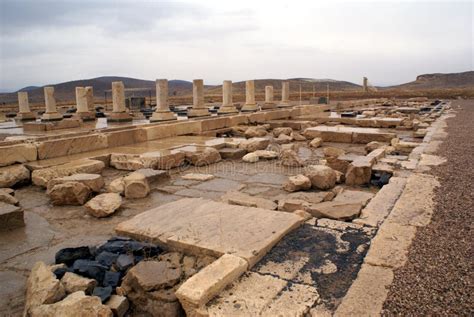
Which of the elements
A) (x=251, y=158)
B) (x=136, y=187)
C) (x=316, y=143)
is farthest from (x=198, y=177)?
(x=316, y=143)

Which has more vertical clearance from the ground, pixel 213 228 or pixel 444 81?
pixel 444 81

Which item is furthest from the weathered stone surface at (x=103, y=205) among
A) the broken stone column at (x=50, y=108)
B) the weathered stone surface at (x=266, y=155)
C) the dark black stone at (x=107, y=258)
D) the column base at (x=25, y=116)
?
the column base at (x=25, y=116)

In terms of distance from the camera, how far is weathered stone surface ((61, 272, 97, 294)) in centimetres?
265

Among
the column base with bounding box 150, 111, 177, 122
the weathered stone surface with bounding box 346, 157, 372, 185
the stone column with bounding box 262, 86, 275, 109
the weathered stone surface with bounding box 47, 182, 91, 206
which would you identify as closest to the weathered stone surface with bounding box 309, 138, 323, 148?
the weathered stone surface with bounding box 346, 157, 372, 185

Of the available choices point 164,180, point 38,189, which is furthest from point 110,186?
point 38,189

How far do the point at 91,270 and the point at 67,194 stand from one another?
2397 millimetres

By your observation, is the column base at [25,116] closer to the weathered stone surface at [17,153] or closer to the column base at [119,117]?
the column base at [119,117]

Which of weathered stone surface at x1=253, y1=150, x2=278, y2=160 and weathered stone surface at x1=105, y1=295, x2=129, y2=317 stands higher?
weathered stone surface at x1=253, y1=150, x2=278, y2=160

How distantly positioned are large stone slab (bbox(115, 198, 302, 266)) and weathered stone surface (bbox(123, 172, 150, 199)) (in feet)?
3.85

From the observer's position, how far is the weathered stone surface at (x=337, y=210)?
3943 millimetres

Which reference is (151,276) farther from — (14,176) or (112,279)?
(14,176)

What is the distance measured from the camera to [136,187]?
525 centimetres

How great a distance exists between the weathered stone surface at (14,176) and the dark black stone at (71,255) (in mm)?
3284

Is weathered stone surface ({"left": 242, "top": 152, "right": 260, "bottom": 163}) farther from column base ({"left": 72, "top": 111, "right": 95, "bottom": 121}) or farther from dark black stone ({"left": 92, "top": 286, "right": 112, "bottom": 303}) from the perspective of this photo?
column base ({"left": 72, "top": 111, "right": 95, "bottom": 121})
